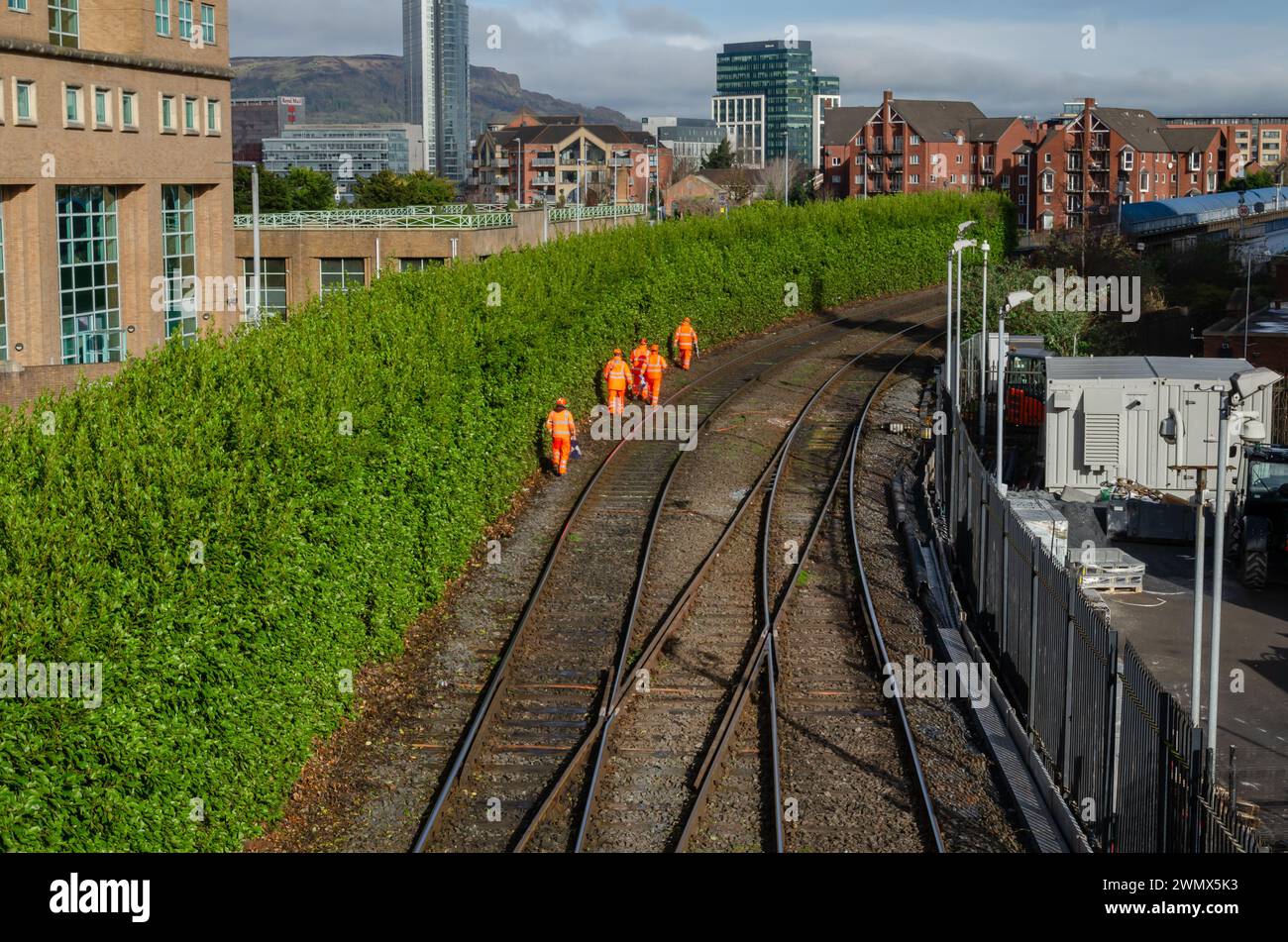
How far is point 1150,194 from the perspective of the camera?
115 metres

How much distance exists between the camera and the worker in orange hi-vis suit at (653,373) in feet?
103

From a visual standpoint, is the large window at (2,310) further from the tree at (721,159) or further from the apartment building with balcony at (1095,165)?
the tree at (721,159)

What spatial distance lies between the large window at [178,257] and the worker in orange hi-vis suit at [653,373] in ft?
57.5

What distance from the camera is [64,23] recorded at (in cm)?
3831

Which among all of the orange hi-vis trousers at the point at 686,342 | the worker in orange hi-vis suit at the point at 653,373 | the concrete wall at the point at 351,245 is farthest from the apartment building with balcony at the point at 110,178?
the orange hi-vis trousers at the point at 686,342

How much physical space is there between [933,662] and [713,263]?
82.5 ft

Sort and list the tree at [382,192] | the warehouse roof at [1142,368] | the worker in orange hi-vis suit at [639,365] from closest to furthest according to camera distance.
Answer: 1. the warehouse roof at [1142,368]
2. the worker in orange hi-vis suit at [639,365]
3. the tree at [382,192]

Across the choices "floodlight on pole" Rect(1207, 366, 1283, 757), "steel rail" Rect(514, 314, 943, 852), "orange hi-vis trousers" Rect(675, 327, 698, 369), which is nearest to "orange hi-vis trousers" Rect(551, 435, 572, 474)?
"steel rail" Rect(514, 314, 943, 852)

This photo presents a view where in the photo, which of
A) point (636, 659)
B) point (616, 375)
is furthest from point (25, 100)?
point (636, 659)

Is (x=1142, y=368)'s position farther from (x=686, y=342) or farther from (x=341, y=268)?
(x=341, y=268)

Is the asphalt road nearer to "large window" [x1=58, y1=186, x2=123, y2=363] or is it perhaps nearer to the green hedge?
the green hedge

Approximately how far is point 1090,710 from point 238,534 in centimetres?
773

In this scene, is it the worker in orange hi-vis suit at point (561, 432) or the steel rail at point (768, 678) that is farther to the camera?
the worker in orange hi-vis suit at point (561, 432)
